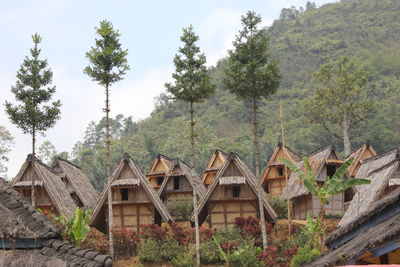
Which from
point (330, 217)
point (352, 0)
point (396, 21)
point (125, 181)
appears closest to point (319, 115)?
point (330, 217)

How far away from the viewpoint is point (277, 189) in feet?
136

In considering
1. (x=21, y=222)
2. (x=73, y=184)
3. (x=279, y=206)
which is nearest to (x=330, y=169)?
(x=279, y=206)

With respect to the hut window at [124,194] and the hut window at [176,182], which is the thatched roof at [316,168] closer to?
the hut window at [176,182]

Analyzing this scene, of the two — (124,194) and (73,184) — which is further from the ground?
(73,184)

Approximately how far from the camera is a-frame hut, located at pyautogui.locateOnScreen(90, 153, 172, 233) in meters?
29.3

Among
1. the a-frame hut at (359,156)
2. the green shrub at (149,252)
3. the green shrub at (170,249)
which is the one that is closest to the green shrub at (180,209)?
the green shrub at (170,249)

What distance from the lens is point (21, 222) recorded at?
8.29 meters

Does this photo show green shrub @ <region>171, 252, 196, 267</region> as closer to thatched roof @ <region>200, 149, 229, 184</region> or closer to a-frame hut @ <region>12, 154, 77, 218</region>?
a-frame hut @ <region>12, 154, 77, 218</region>

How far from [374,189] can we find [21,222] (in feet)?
69.4

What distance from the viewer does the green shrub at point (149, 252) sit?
83.4ft

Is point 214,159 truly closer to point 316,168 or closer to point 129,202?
point 316,168

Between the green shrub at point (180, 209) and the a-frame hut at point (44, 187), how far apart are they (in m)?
6.27

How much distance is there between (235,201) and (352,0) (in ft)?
450

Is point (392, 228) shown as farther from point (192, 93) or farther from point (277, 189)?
point (277, 189)
